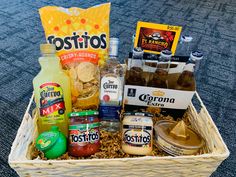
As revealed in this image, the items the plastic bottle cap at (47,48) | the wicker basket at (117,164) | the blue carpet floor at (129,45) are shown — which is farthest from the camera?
the blue carpet floor at (129,45)

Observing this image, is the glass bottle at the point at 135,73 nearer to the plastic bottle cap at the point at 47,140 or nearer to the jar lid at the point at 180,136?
the jar lid at the point at 180,136

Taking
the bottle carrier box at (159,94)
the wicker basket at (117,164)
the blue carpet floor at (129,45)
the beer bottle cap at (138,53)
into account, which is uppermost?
the beer bottle cap at (138,53)

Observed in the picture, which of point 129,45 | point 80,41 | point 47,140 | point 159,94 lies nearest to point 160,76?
point 159,94

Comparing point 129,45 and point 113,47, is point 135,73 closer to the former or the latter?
point 113,47

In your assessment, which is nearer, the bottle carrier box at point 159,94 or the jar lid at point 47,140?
the jar lid at point 47,140

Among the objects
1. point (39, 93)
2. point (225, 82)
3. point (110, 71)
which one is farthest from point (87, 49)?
point (225, 82)

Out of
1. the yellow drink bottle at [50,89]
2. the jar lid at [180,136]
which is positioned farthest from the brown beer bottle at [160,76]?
the yellow drink bottle at [50,89]
